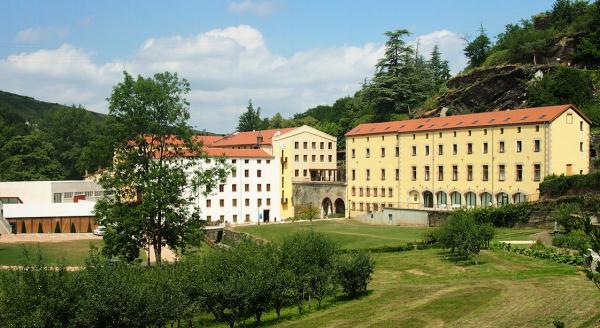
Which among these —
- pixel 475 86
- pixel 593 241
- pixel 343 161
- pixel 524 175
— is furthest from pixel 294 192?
pixel 593 241

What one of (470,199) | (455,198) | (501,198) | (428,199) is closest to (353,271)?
(501,198)

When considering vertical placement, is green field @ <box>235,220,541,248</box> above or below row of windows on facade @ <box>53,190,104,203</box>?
below

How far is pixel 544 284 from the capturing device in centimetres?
2928

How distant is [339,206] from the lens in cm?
8450

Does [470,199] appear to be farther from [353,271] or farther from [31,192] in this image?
[31,192]

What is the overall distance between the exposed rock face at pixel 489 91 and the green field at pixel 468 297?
37.8 m

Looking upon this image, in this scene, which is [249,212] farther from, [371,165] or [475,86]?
→ [475,86]

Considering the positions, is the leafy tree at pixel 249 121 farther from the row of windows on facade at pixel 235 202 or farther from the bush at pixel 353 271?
the bush at pixel 353 271

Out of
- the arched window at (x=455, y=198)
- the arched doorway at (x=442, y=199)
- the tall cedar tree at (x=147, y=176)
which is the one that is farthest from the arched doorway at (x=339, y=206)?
the tall cedar tree at (x=147, y=176)

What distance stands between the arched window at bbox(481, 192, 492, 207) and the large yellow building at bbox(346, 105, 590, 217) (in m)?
0.10

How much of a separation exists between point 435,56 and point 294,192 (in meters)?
63.3

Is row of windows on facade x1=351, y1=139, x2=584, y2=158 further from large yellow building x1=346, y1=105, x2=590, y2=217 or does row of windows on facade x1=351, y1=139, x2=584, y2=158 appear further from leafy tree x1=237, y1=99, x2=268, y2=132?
leafy tree x1=237, y1=99, x2=268, y2=132

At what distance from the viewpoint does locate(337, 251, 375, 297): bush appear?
31.0 meters

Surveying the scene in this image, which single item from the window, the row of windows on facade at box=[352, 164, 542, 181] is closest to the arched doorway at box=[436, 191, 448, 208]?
the row of windows on facade at box=[352, 164, 542, 181]
